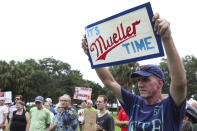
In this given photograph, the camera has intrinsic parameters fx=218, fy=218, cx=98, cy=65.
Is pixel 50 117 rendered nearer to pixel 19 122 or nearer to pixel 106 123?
pixel 19 122

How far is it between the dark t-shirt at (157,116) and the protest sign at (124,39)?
0.46 metres

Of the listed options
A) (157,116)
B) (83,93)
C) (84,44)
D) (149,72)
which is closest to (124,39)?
(149,72)

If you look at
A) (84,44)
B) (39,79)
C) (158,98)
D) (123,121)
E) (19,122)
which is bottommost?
(123,121)

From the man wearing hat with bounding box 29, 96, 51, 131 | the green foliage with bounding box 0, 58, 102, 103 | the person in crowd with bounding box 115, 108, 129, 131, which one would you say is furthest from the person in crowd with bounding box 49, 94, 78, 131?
the green foliage with bounding box 0, 58, 102, 103

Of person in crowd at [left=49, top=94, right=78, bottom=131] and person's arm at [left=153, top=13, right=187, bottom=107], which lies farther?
person in crowd at [left=49, top=94, right=78, bottom=131]

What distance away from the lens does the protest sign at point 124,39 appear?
2.03 meters

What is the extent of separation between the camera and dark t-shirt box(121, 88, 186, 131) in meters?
1.83

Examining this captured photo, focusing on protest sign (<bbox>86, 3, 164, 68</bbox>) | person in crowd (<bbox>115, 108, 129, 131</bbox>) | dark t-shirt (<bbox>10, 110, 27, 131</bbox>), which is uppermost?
protest sign (<bbox>86, 3, 164, 68</bbox>)

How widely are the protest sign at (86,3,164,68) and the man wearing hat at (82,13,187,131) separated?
0.44 ft

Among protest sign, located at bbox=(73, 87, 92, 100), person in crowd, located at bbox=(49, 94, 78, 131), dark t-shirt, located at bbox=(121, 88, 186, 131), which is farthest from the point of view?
protest sign, located at bbox=(73, 87, 92, 100)

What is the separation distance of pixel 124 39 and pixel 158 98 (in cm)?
70

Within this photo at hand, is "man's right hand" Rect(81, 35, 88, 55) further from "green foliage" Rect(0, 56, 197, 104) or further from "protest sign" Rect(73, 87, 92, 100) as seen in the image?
"green foliage" Rect(0, 56, 197, 104)

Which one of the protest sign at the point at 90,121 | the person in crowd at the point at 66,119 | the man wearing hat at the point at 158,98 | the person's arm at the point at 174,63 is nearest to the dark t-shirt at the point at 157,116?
the man wearing hat at the point at 158,98

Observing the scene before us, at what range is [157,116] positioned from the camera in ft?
6.29
